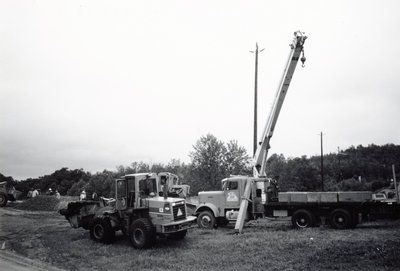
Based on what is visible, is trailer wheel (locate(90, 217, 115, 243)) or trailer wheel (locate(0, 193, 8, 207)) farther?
trailer wheel (locate(0, 193, 8, 207))

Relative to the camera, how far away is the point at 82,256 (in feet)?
38.1

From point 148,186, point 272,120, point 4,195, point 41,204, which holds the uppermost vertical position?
point 272,120

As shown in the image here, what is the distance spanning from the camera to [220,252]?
37.2 ft

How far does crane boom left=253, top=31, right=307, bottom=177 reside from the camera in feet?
52.6

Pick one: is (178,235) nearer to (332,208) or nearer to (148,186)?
(148,186)

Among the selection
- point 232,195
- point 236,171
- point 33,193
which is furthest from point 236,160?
point 33,193

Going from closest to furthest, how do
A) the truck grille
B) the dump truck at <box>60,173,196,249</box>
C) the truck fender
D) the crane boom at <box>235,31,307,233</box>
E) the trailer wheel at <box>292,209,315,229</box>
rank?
the dump truck at <box>60,173,196,249</box> < the truck grille < the crane boom at <box>235,31,307,233</box> < the trailer wheel at <box>292,209,315,229</box> < the truck fender

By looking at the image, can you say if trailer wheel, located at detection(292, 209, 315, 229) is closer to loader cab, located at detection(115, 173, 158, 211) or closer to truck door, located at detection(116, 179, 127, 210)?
loader cab, located at detection(115, 173, 158, 211)

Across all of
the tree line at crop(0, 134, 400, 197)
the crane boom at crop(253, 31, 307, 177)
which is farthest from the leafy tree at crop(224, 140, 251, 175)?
the crane boom at crop(253, 31, 307, 177)

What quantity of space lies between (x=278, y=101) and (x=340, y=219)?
610 cm

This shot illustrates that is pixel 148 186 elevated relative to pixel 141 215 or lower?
elevated

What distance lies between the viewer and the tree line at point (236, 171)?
3038 centimetres

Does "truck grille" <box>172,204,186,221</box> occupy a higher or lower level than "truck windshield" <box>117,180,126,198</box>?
lower

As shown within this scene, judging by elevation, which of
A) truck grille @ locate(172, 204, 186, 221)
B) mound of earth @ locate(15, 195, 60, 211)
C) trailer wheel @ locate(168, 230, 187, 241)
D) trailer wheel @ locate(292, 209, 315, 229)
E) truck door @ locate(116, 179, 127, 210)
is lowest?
mound of earth @ locate(15, 195, 60, 211)
